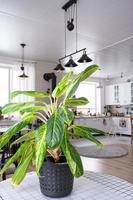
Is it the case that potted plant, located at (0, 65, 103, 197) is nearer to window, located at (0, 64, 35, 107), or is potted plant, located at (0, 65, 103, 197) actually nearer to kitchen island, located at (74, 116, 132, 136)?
window, located at (0, 64, 35, 107)

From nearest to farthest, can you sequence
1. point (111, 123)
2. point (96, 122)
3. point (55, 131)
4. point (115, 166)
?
point (55, 131), point (115, 166), point (96, 122), point (111, 123)

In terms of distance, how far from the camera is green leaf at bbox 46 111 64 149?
793mm

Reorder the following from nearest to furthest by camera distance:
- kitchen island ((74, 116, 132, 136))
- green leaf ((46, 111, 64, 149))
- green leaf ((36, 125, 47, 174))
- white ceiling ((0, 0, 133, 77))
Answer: green leaf ((46, 111, 64, 149)), green leaf ((36, 125, 47, 174)), white ceiling ((0, 0, 133, 77)), kitchen island ((74, 116, 132, 136))

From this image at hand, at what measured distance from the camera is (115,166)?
14.4ft

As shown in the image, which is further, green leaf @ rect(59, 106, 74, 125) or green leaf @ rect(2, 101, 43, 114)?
green leaf @ rect(2, 101, 43, 114)

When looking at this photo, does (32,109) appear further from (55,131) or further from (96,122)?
(96,122)

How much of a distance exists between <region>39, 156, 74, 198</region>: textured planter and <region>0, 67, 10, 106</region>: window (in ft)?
19.9

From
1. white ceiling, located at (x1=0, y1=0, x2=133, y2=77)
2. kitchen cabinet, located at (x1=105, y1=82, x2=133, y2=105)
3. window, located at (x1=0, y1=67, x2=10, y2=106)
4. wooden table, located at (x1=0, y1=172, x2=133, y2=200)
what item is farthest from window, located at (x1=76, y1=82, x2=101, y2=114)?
wooden table, located at (x1=0, y1=172, x2=133, y2=200)

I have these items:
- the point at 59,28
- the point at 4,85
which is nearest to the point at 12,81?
the point at 4,85

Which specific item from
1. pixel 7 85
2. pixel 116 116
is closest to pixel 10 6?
pixel 7 85

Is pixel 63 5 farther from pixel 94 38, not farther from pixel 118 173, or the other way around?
pixel 118 173

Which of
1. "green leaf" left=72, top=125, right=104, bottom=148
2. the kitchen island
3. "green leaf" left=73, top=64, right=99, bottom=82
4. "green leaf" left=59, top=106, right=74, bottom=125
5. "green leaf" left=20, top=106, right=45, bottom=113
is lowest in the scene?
the kitchen island

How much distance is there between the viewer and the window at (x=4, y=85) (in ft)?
22.4

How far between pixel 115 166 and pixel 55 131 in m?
3.93
